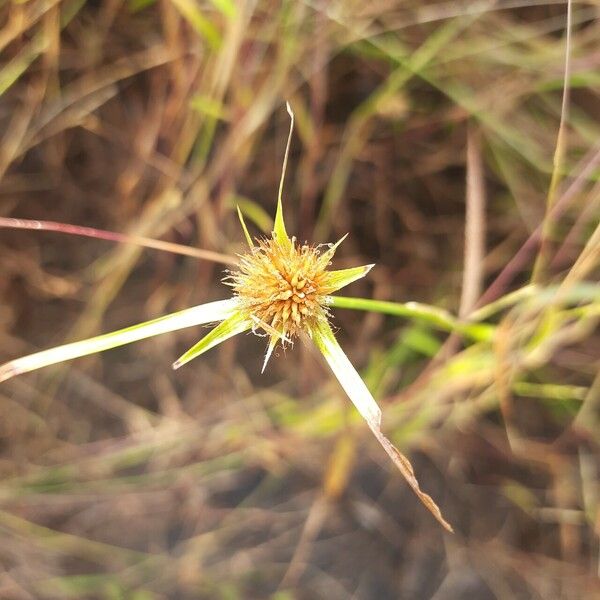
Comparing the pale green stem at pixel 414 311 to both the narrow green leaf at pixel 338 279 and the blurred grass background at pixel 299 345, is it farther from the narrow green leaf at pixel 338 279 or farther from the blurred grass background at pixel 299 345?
the blurred grass background at pixel 299 345

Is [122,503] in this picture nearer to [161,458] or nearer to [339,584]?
[161,458]

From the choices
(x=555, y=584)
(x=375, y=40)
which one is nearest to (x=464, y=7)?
(x=375, y=40)

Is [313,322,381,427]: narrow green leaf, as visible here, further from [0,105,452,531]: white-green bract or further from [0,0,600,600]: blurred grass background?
[0,0,600,600]: blurred grass background

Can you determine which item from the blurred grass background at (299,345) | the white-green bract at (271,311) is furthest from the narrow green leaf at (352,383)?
the blurred grass background at (299,345)

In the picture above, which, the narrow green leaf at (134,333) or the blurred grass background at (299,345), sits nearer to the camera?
the narrow green leaf at (134,333)

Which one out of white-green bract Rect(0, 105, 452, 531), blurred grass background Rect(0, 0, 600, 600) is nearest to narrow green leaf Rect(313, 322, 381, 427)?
white-green bract Rect(0, 105, 452, 531)

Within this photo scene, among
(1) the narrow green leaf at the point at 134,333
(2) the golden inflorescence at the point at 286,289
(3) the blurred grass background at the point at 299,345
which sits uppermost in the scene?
(3) the blurred grass background at the point at 299,345

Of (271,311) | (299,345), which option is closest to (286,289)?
(271,311)

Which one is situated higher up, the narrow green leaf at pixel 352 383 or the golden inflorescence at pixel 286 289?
the golden inflorescence at pixel 286 289
